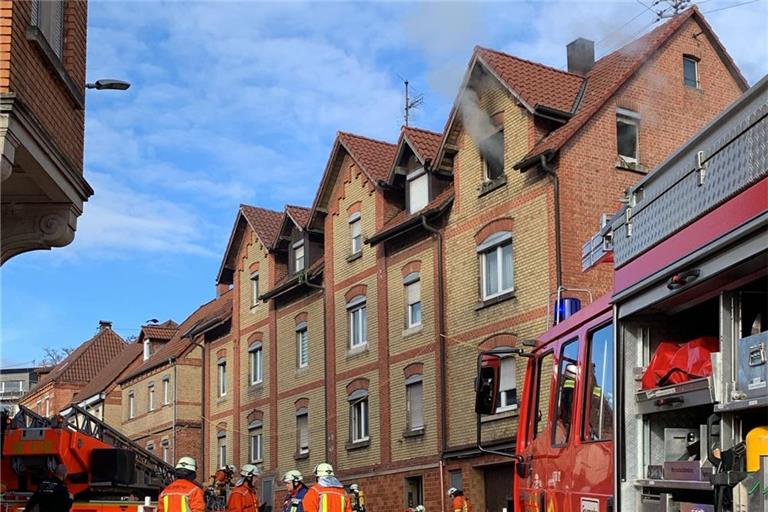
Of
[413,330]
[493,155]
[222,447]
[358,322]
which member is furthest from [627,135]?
[222,447]

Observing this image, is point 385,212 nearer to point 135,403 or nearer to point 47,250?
point 47,250

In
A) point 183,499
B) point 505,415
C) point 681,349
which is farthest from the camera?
point 505,415

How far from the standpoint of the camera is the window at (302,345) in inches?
1305

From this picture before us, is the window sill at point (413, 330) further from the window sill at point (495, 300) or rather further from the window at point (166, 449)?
the window at point (166, 449)

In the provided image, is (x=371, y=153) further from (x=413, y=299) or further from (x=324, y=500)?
(x=324, y=500)

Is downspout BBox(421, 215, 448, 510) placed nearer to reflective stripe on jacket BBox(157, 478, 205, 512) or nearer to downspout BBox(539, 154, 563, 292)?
downspout BBox(539, 154, 563, 292)

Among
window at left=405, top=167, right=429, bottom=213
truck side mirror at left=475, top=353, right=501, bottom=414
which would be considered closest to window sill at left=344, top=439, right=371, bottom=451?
window at left=405, top=167, right=429, bottom=213

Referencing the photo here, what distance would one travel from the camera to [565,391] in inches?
299

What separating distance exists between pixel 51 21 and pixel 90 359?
58.3 m

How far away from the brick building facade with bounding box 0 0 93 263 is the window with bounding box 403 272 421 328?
16.6 meters

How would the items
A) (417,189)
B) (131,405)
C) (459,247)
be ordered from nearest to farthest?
(459,247) < (417,189) < (131,405)

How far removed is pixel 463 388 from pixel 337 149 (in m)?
9.24

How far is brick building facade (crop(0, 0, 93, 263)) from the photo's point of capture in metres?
9.11

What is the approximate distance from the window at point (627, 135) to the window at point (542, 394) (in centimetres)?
1628
